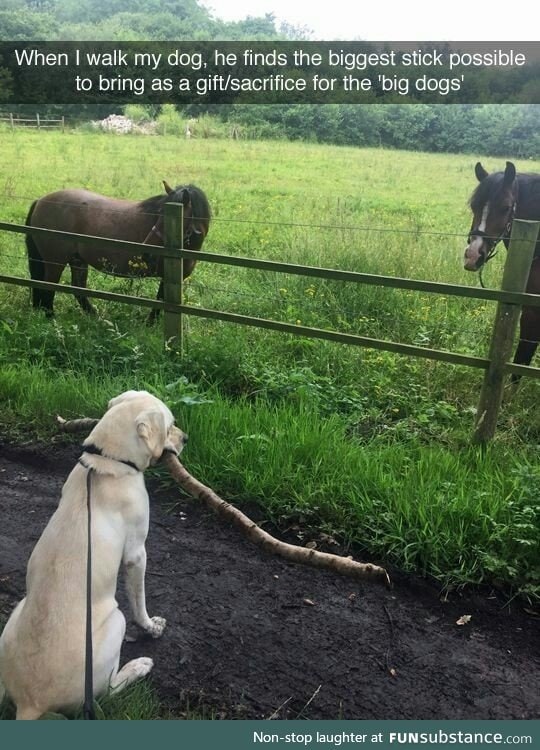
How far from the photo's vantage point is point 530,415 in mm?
4910

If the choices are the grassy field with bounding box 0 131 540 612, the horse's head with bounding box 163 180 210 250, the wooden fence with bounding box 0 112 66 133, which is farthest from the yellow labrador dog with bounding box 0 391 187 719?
the wooden fence with bounding box 0 112 66 133

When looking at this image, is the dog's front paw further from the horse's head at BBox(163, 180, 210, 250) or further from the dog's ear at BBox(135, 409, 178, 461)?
the horse's head at BBox(163, 180, 210, 250)

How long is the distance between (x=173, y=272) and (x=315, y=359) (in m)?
1.40

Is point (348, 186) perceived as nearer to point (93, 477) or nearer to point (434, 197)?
point (434, 197)

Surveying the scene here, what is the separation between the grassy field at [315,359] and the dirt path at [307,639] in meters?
0.31

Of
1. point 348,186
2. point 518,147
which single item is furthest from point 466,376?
point 348,186

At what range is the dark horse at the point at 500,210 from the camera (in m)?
5.02

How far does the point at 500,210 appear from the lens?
16.6 feet

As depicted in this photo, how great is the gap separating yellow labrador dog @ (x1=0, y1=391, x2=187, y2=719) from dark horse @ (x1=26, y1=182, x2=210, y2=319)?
3977 millimetres

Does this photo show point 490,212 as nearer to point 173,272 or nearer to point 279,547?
point 173,272

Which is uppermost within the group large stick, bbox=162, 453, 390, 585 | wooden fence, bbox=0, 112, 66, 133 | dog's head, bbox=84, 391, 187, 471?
wooden fence, bbox=0, 112, 66, 133

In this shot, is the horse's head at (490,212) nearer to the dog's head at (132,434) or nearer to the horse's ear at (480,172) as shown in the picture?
the horse's ear at (480,172)

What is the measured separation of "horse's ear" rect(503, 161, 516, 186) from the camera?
4.93 m

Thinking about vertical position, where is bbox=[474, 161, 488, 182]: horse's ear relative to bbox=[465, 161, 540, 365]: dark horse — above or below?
above
